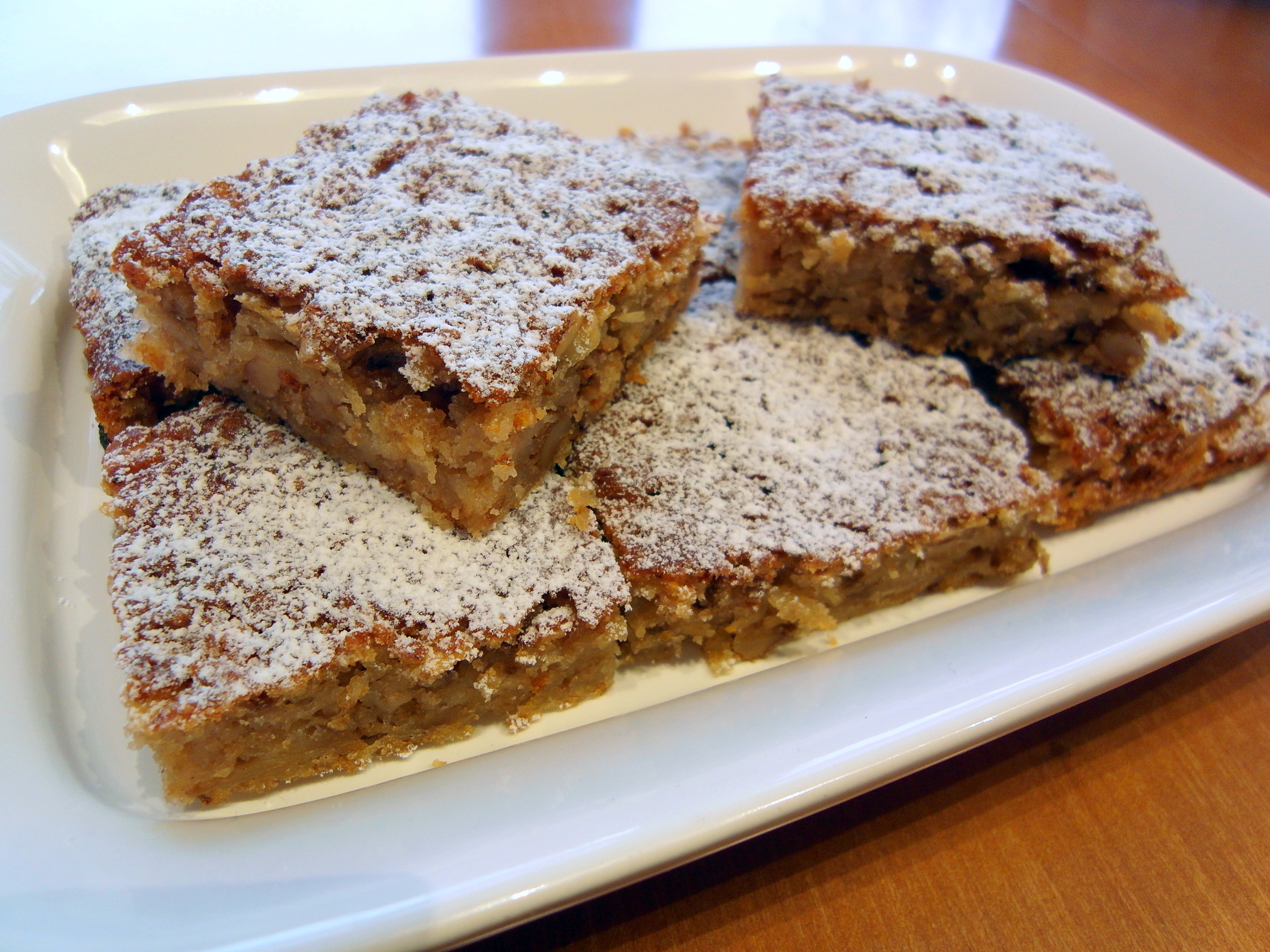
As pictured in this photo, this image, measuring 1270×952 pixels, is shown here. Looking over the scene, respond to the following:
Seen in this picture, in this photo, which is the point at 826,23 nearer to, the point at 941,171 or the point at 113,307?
the point at 941,171

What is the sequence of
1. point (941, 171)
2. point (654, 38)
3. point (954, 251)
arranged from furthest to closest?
point (654, 38) < point (941, 171) < point (954, 251)

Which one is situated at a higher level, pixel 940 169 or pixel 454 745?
pixel 940 169

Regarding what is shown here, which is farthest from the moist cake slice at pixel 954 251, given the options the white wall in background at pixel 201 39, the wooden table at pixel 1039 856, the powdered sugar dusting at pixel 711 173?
the white wall in background at pixel 201 39

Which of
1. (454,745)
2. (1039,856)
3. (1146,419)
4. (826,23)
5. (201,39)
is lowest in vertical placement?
(1039,856)

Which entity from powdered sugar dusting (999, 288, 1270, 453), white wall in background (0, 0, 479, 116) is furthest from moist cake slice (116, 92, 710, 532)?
white wall in background (0, 0, 479, 116)

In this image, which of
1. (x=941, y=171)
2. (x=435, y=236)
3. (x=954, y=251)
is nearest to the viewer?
(x=435, y=236)

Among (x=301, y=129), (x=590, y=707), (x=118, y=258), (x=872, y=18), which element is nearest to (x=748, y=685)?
(x=590, y=707)

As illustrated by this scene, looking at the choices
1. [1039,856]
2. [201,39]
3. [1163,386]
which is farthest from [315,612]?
[201,39]
